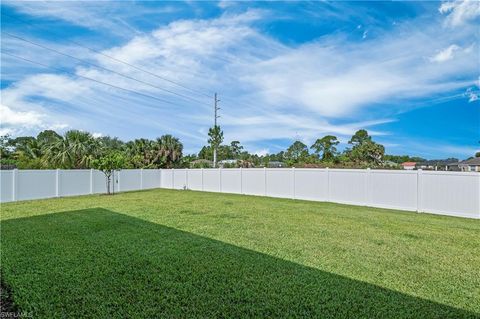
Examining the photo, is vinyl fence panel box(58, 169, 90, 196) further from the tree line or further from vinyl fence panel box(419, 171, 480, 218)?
vinyl fence panel box(419, 171, 480, 218)

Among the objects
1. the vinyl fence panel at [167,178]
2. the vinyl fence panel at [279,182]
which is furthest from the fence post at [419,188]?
the vinyl fence panel at [167,178]

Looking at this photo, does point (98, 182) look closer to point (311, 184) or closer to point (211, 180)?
point (211, 180)

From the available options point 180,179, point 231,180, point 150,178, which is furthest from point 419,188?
point 150,178

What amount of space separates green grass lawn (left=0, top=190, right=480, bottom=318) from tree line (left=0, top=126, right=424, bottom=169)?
1111 centimetres

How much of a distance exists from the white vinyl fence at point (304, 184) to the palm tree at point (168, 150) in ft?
17.2

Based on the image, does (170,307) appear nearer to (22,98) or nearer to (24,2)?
(24,2)

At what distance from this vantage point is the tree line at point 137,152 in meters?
17.4

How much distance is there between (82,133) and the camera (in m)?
18.9

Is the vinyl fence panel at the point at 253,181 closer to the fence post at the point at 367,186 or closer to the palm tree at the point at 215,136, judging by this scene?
the fence post at the point at 367,186

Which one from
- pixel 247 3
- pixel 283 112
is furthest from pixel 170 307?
pixel 283 112

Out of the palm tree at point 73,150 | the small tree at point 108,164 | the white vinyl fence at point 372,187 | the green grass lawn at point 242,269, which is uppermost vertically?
the palm tree at point 73,150

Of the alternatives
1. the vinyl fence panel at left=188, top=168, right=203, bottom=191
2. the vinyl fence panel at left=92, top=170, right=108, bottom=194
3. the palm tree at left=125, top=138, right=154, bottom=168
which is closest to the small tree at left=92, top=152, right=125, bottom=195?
the vinyl fence panel at left=92, top=170, right=108, bottom=194

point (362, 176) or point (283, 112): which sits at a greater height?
point (283, 112)

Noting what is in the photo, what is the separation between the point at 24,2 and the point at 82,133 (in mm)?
10402
